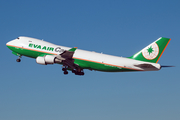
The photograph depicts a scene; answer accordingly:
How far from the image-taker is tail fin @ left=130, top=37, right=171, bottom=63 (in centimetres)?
4694

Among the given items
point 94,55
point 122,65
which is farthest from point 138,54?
point 94,55

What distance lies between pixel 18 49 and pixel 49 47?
6.79 metres

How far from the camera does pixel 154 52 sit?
47.3m

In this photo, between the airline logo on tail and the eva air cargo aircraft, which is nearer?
the eva air cargo aircraft

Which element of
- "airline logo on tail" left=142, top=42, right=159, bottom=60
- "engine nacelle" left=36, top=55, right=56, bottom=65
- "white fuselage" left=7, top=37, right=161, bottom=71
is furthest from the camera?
"airline logo on tail" left=142, top=42, right=159, bottom=60

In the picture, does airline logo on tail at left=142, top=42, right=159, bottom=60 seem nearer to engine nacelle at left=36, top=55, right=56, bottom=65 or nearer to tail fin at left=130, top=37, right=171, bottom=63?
tail fin at left=130, top=37, right=171, bottom=63

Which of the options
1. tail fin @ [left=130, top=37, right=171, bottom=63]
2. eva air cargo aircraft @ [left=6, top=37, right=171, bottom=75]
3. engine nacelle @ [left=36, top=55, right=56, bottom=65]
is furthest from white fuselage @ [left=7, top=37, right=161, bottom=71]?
engine nacelle @ [left=36, top=55, right=56, bottom=65]

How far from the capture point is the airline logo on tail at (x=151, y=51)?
47062 mm

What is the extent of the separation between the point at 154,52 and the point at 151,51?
0.56 m

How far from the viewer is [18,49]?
52125 mm

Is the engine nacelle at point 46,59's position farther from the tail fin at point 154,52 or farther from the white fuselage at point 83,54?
the tail fin at point 154,52

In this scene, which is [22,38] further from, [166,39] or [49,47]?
[166,39]

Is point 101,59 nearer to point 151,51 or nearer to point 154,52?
point 151,51

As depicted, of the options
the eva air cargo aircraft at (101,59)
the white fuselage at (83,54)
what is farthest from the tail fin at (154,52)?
the white fuselage at (83,54)
